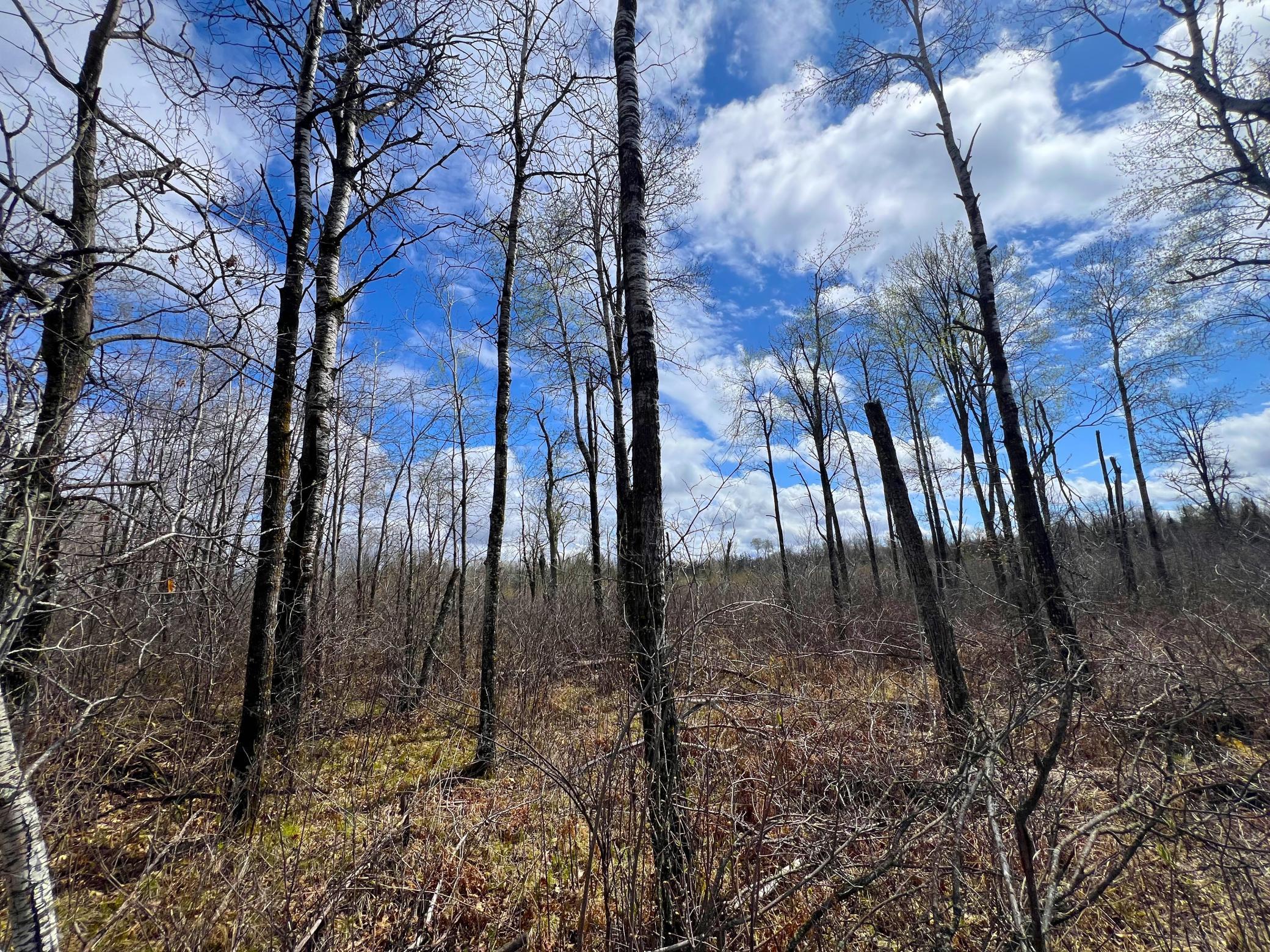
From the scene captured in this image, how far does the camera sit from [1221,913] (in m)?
2.51

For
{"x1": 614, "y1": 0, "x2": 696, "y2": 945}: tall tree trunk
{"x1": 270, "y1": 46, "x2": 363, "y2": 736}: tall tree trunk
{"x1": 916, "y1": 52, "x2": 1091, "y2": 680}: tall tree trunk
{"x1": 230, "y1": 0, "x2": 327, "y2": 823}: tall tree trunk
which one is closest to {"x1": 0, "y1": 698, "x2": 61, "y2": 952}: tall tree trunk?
{"x1": 230, "y1": 0, "x2": 327, "y2": 823}: tall tree trunk

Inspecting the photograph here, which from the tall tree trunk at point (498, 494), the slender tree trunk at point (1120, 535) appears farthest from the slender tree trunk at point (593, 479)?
the slender tree trunk at point (1120, 535)

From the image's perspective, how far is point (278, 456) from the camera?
414 cm

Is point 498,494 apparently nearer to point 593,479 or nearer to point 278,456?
point 278,456

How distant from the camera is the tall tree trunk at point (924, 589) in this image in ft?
14.3

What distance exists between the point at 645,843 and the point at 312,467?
13.6ft

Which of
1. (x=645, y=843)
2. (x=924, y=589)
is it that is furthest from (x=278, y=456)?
(x=924, y=589)

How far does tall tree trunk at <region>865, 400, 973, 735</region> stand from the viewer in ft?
14.3

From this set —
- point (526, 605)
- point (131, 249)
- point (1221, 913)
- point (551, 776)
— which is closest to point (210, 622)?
point (131, 249)

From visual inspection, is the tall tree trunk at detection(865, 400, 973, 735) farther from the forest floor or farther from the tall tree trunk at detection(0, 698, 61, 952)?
the tall tree trunk at detection(0, 698, 61, 952)

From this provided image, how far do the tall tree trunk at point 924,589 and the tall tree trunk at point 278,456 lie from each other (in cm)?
547

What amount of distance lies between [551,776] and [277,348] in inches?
168

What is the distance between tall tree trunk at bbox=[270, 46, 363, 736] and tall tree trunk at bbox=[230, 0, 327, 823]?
0.21 metres

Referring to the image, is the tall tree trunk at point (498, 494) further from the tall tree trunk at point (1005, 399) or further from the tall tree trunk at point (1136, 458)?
the tall tree trunk at point (1136, 458)
